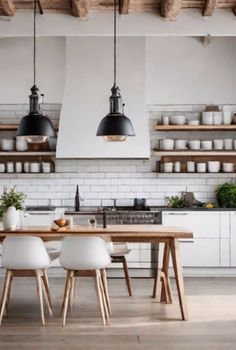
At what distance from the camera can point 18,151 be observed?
8.42m

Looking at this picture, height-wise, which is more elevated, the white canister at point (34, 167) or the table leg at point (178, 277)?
the white canister at point (34, 167)

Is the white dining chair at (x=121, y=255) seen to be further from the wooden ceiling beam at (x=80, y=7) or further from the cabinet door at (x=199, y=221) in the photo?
the wooden ceiling beam at (x=80, y=7)

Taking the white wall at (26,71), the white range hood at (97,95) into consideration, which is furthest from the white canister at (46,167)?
the white wall at (26,71)

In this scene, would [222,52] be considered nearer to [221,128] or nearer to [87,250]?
[221,128]

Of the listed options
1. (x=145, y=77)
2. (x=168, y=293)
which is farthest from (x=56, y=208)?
(x=168, y=293)

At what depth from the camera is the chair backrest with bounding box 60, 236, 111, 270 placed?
17.1 feet

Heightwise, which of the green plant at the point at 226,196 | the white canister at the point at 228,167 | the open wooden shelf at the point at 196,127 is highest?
the open wooden shelf at the point at 196,127

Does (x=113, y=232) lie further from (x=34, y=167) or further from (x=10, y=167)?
(x=10, y=167)

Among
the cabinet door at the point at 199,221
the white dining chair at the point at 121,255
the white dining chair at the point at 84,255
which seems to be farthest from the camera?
the cabinet door at the point at 199,221

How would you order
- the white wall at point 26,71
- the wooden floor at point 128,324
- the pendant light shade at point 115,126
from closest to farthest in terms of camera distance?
the wooden floor at point 128,324 < the pendant light shade at point 115,126 < the white wall at point 26,71

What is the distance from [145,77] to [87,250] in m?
3.65

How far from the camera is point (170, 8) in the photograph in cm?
663

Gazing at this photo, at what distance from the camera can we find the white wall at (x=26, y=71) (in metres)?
8.62

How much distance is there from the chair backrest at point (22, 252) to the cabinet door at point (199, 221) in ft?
9.59
